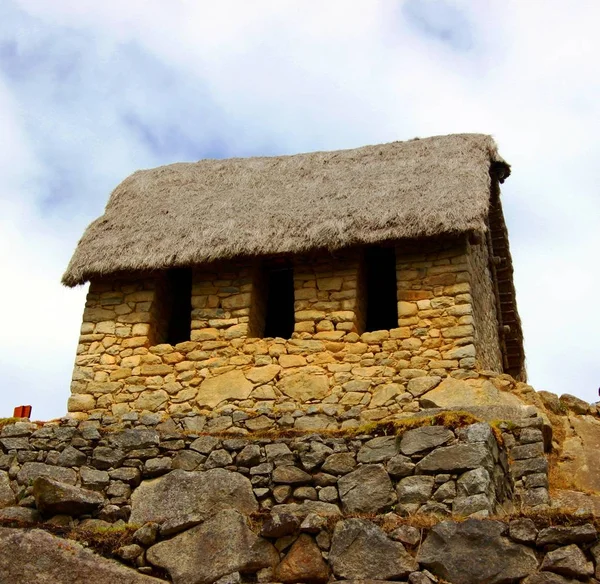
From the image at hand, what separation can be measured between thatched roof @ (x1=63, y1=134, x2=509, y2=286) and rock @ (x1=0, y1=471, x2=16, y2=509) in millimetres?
3856

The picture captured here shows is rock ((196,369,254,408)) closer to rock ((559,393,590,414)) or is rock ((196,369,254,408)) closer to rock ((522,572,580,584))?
rock ((559,393,590,414))

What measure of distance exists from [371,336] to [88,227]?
4.59 m

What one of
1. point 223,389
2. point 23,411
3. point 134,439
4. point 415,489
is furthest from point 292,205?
point 415,489

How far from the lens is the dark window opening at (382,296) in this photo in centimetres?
1376

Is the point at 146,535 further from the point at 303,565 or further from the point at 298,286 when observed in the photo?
the point at 298,286

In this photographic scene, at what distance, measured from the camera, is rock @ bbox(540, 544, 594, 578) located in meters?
5.94

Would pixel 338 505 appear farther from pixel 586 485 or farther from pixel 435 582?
pixel 586 485

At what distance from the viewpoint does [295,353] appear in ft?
37.9

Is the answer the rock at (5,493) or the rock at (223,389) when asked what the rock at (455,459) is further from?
the rock at (223,389)

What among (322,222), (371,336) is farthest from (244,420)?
(322,222)

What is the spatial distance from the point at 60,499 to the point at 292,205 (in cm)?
575

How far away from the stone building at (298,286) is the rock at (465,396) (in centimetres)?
13

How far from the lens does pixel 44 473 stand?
893 cm

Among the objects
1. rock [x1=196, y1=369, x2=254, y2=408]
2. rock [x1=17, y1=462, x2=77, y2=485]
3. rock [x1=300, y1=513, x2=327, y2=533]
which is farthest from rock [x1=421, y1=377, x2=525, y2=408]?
rock [x1=300, y1=513, x2=327, y2=533]
